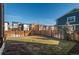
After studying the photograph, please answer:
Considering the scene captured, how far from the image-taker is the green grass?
155 meters

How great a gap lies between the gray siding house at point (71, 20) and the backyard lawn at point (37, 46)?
6.9 inches

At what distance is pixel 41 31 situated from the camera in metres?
155

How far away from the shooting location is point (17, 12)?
508ft

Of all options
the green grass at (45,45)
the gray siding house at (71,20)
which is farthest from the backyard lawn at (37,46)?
the gray siding house at (71,20)

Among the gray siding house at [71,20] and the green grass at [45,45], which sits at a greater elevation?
the gray siding house at [71,20]

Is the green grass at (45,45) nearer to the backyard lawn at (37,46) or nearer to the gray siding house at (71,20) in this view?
the backyard lawn at (37,46)

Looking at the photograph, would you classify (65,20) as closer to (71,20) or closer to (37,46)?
(71,20)

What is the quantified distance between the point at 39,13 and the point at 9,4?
34cm

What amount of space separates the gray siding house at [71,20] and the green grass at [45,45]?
7.0 inches

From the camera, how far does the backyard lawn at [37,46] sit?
508ft

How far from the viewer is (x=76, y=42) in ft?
508

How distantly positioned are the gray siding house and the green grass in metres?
0.18

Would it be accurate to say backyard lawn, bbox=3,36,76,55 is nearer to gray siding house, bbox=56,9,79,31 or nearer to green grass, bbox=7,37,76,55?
green grass, bbox=7,37,76,55
